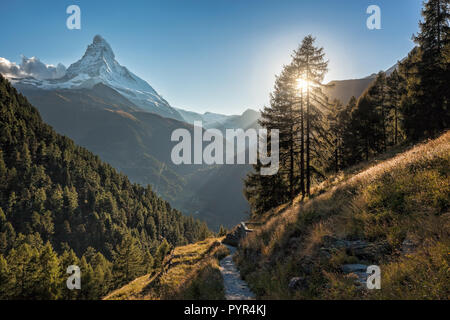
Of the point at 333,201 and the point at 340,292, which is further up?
the point at 333,201

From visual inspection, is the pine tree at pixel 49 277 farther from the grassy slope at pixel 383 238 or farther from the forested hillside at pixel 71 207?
the grassy slope at pixel 383 238

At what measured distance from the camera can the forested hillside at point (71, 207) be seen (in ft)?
235

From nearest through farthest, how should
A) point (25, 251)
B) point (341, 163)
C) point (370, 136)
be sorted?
point (370, 136) < point (341, 163) < point (25, 251)

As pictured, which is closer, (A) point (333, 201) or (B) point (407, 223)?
(B) point (407, 223)

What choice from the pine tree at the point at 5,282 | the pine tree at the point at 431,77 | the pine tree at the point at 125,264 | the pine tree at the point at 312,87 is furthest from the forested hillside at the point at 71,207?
the pine tree at the point at 431,77

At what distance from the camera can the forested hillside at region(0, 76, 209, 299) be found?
71.6m

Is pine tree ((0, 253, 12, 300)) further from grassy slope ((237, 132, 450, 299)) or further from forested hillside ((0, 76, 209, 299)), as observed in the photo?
grassy slope ((237, 132, 450, 299))

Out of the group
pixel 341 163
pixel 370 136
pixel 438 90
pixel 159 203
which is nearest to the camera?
pixel 438 90

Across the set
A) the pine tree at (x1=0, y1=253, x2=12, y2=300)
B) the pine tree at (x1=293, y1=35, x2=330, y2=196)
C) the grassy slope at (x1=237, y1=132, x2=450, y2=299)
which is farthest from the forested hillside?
the grassy slope at (x1=237, y1=132, x2=450, y2=299)

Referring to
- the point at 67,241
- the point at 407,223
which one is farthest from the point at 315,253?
the point at 67,241

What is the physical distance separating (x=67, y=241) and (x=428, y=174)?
4551 inches

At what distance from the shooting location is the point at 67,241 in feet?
292
